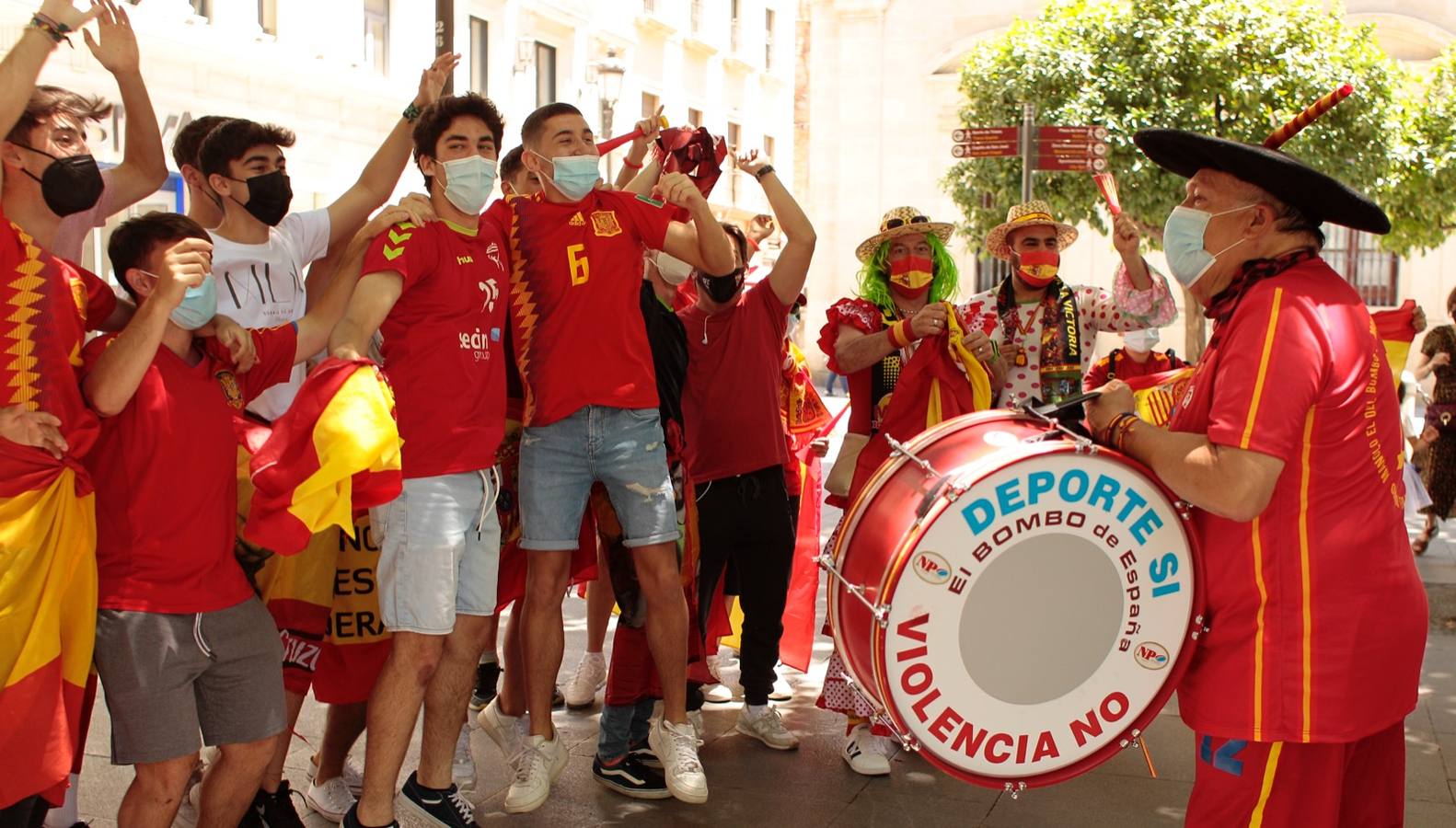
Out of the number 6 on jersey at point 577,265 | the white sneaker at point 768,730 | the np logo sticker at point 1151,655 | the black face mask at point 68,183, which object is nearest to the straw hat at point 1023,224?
the number 6 on jersey at point 577,265

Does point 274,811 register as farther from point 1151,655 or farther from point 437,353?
point 1151,655

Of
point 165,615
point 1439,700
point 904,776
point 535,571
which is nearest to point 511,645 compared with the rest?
point 535,571

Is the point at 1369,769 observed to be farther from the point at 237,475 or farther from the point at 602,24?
the point at 602,24

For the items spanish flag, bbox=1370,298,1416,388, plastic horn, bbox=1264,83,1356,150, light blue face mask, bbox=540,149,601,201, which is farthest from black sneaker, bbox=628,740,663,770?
plastic horn, bbox=1264,83,1356,150

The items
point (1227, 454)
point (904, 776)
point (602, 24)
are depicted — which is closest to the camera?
point (1227, 454)

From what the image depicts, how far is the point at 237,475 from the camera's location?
396 cm

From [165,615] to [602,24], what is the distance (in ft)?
81.8

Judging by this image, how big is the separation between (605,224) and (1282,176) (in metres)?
2.22

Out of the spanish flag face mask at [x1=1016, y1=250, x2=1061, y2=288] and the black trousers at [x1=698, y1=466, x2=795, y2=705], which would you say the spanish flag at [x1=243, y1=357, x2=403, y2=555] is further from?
the spanish flag face mask at [x1=1016, y1=250, x2=1061, y2=288]

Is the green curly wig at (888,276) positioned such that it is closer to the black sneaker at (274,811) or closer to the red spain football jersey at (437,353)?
the red spain football jersey at (437,353)

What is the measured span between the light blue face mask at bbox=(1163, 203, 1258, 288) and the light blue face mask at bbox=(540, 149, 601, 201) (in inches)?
75.7

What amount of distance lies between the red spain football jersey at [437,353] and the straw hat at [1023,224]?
208 cm

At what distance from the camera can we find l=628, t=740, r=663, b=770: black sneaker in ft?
16.5

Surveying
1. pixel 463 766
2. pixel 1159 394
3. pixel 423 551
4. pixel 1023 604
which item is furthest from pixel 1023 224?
pixel 463 766
